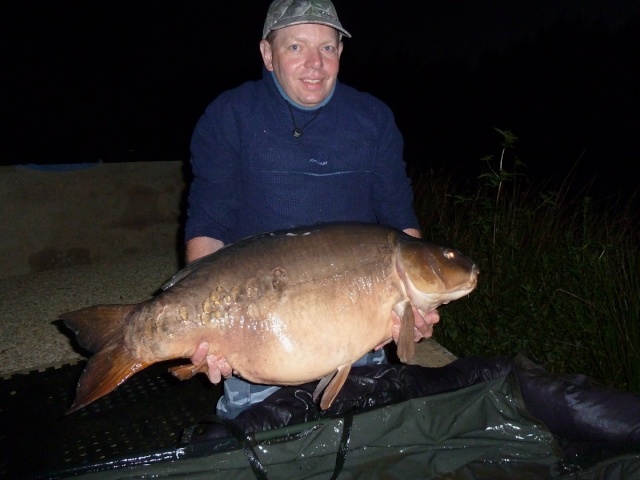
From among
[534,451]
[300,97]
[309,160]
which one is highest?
[300,97]

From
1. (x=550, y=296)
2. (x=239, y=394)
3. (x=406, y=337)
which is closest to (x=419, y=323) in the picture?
(x=406, y=337)

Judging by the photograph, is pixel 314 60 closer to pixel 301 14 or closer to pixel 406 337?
pixel 301 14

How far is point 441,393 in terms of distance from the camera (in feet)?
6.93

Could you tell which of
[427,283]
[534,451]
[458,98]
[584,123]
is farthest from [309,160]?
[458,98]

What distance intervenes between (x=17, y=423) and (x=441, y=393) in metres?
1.87

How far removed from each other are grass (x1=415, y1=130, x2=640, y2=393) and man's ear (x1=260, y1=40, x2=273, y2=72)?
1861 mm

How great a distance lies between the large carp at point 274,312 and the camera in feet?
5.22

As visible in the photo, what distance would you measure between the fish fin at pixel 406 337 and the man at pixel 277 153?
60cm

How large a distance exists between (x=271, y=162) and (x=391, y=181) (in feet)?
1.79

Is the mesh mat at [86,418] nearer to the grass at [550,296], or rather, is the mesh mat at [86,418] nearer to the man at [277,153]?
the man at [277,153]

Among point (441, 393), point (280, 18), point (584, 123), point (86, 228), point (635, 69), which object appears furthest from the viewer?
point (635, 69)

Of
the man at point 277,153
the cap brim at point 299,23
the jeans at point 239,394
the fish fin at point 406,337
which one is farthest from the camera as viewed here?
the jeans at point 239,394

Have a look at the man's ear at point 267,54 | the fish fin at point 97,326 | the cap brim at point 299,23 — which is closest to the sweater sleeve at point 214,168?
the man's ear at point 267,54

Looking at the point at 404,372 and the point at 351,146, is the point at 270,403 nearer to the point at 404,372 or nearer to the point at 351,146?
the point at 404,372
